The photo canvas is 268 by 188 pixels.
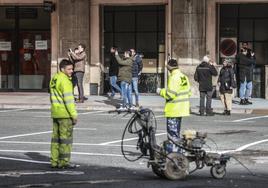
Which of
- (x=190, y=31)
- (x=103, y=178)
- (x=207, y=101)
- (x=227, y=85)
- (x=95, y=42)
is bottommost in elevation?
(x=103, y=178)

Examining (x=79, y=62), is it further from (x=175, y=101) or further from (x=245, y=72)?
(x=175, y=101)

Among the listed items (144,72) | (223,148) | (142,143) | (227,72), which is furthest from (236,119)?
(142,143)

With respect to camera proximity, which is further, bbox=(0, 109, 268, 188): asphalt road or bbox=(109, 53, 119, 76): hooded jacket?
bbox=(109, 53, 119, 76): hooded jacket

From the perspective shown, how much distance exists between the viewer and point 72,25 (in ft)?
86.9

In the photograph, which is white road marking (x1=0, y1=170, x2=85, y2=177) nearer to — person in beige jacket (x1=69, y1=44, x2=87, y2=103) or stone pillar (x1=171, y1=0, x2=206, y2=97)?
person in beige jacket (x1=69, y1=44, x2=87, y2=103)

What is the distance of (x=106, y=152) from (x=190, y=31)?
13381 mm

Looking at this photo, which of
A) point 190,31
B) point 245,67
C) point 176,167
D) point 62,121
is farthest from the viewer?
point 190,31

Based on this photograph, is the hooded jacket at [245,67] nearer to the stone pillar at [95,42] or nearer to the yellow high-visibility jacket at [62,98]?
the stone pillar at [95,42]

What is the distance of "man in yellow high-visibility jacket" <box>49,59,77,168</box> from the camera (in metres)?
11.1

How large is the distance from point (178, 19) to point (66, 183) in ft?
54.5

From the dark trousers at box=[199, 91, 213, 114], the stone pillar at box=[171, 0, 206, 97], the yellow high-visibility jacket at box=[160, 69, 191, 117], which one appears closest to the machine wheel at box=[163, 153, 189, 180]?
the yellow high-visibility jacket at box=[160, 69, 191, 117]

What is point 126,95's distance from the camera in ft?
70.3

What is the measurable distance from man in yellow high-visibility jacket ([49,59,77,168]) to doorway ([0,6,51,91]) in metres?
16.6

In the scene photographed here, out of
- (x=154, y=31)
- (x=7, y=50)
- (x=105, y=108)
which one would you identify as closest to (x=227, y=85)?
(x=105, y=108)
